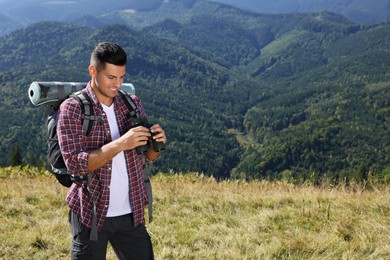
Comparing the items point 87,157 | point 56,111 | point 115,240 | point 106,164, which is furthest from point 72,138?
point 115,240

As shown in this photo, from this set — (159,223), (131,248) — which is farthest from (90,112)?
(159,223)

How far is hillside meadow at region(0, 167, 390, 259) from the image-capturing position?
217 inches

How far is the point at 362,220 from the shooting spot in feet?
20.7

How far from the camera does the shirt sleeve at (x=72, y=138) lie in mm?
3268

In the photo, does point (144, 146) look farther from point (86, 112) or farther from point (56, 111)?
point (56, 111)

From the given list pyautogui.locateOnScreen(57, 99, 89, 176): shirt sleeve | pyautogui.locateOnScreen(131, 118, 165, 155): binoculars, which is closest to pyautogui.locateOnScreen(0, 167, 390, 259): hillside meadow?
pyautogui.locateOnScreen(131, 118, 165, 155): binoculars

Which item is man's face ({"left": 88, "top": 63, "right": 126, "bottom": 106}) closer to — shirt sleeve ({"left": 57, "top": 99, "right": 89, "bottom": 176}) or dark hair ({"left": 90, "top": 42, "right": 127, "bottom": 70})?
dark hair ({"left": 90, "top": 42, "right": 127, "bottom": 70})

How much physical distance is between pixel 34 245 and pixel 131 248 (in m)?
2.94

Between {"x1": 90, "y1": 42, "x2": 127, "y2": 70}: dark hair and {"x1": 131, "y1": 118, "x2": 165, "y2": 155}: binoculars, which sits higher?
{"x1": 90, "y1": 42, "x2": 127, "y2": 70}: dark hair

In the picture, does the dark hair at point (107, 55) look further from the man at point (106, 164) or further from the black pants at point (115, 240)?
the black pants at point (115, 240)

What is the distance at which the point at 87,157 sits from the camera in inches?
128

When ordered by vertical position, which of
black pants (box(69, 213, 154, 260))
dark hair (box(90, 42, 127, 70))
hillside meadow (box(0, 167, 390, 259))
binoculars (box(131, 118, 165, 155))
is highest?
dark hair (box(90, 42, 127, 70))

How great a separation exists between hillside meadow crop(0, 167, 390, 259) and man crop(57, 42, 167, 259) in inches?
82.7

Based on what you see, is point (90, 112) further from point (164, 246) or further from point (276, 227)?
point (276, 227)
